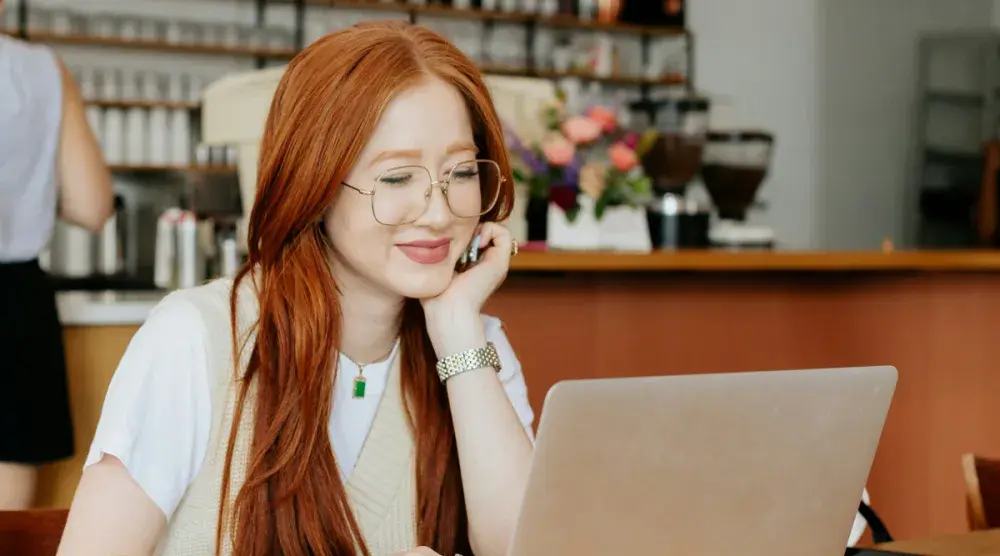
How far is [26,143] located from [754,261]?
4.65 ft

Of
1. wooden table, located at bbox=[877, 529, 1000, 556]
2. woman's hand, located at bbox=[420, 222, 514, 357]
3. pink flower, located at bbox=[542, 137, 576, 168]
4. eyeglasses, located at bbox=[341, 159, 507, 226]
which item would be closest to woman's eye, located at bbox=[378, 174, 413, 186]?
eyeglasses, located at bbox=[341, 159, 507, 226]

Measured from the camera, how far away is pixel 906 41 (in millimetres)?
6516

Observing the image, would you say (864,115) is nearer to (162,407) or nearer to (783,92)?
(783,92)

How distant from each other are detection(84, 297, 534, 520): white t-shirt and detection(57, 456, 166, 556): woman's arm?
1cm

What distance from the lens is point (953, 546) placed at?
119cm

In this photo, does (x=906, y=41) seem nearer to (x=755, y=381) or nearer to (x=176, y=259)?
(x=176, y=259)

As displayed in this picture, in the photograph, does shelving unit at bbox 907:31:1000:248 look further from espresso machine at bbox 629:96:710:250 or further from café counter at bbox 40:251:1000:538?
café counter at bbox 40:251:1000:538

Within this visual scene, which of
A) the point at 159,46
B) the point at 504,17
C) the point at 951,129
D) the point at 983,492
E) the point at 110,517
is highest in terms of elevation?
the point at 504,17

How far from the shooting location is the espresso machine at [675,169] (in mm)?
2795

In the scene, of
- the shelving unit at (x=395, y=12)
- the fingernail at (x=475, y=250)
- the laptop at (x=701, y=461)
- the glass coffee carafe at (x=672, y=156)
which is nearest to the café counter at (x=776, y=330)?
the glass coffee carafe at (x=672, y=156)

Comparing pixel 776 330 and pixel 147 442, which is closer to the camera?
pixel 147 442

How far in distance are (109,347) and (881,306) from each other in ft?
5.48

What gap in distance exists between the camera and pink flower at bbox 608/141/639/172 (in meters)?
2.51

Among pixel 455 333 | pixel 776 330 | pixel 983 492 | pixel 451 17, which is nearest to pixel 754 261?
pixel 776 330
